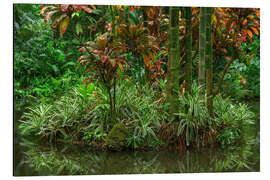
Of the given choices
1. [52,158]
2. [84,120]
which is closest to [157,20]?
[84,120]

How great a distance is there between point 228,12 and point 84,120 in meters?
2.44

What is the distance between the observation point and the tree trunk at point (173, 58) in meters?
3.96

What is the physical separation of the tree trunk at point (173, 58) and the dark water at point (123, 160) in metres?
0.61

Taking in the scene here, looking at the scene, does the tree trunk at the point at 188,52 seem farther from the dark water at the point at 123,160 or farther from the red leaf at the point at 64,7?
the red leaf at the point at 64,7

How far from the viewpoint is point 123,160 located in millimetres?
3613

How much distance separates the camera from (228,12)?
14.9ft

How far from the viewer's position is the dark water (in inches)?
136

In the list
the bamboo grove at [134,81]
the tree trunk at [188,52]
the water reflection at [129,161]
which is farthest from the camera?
the tree trunk at [188,52]

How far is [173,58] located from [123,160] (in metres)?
1.34

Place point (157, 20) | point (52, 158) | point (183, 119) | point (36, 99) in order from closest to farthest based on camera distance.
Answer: point (52, 158) < point (183, 119) < point (36, 99) < point (157, 20)

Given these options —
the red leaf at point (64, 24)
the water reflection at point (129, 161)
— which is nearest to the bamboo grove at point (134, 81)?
the red leaf at point (64, 24)

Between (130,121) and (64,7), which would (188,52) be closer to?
(130,121)

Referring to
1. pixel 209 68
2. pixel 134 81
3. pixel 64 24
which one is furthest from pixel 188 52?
pixel 64 24
